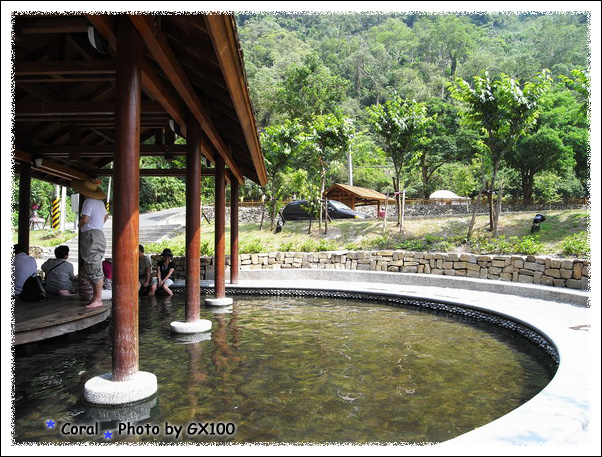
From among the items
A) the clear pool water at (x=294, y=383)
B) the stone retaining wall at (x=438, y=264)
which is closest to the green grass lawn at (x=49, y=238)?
the stone retaining wall at (x=438, y=264)

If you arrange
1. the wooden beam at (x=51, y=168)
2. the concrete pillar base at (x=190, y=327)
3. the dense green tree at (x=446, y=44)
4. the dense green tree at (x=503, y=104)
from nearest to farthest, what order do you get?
the concrete pillar base at (x=190, y=327) → the wooden beam at (x=51, y=168) → the dense green tree at (x=503, y=104) → the dense green tree at (x=446, y=44)

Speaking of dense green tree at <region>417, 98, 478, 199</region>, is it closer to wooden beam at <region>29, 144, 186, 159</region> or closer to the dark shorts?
the dark shorts

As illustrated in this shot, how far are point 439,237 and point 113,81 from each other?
11959 millimetres

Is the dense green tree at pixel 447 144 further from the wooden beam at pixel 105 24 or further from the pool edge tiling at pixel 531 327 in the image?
the wooden beam at pixel 105 24

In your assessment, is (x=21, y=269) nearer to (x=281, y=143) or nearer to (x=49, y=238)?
(x=281, y=143)

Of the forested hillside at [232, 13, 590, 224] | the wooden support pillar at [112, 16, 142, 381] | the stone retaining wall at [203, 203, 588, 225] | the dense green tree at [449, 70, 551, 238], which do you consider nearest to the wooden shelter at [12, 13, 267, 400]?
the wooden support pillar at [112, 16, 142, 381]

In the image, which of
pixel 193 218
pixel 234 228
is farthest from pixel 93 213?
pixel 234 228

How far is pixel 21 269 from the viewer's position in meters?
6.84

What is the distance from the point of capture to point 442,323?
7715mm

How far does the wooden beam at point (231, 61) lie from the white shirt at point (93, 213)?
2.22 m

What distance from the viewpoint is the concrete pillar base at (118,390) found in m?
3.68

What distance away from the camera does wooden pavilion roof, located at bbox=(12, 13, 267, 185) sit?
11.8 ft

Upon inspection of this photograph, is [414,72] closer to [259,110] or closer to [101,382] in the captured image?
[259,110]

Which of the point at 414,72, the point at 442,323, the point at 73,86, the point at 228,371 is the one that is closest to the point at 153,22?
the point at 228,371
